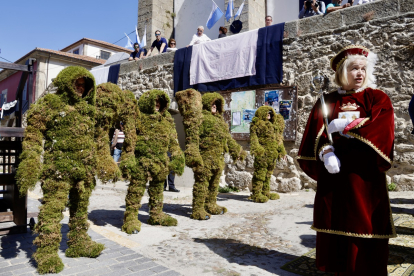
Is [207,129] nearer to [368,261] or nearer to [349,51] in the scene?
[349,51]

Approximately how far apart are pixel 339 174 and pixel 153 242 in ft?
8.15

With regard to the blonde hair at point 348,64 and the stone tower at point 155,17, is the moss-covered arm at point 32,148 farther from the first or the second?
the stone tower at point 155,17

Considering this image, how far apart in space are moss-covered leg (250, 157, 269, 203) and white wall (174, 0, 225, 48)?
27.8ft

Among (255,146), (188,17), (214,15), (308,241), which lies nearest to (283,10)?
(214,15)

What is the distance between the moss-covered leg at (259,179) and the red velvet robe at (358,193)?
13.4ft

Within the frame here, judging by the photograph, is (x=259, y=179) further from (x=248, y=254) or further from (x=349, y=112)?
(x=349, y=112)

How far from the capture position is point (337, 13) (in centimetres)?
784

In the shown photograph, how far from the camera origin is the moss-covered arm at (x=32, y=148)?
3.07 meters

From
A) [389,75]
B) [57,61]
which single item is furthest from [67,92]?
[57,61]

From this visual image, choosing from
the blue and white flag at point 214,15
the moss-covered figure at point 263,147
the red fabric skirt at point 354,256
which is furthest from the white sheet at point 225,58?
the red fabric skirt at point 354,256

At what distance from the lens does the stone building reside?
6996 millimetres

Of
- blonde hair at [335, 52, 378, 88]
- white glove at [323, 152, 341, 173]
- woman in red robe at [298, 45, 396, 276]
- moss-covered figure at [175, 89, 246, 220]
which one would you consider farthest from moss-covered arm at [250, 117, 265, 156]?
white glove at [323, 152, 341, 173]

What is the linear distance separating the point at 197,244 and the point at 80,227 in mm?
1387

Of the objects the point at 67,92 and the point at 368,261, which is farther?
the point at 67,92
